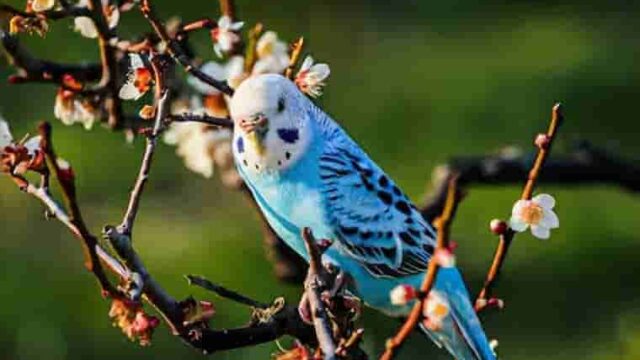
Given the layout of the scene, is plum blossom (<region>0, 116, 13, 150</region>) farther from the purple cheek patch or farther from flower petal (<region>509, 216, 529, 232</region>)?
flower petal (<region>509, 216, 529, 232</region>)

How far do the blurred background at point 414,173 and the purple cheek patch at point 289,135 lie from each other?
3.97 feet

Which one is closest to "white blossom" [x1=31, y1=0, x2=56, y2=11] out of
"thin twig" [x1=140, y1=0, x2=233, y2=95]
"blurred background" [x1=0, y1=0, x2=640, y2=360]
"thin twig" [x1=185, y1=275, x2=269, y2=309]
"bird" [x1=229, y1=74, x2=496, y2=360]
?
"thin twig" [x1=140, y1=0, x2=233, y2=95]

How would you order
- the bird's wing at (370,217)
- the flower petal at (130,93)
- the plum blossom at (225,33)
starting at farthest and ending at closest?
the plum blossom at (225,33) < the bird's wing at (370,217) < the flower petal at (130,93)

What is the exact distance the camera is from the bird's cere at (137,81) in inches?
45.7

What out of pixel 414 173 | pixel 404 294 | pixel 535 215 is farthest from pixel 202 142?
pixel 414 173

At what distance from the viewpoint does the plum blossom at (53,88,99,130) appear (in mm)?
1509

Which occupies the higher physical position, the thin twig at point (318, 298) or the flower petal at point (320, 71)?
the flower petal at point (320, 71)

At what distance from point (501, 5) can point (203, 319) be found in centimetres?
311

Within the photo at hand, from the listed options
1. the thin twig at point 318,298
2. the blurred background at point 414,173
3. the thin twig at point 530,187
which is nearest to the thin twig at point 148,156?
the thin twig at point 318,298

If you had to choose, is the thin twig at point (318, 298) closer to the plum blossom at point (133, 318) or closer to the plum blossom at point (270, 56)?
the plum blossom at point (133, 318)

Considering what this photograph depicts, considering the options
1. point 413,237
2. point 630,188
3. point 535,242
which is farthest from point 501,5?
point 413,237

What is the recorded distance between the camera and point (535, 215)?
114cm

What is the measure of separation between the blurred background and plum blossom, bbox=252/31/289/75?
0.86 m

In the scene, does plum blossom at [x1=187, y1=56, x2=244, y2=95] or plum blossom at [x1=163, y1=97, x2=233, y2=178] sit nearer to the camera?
plum blossom at [x1=187, y1=56, x2=244, y2=95]
